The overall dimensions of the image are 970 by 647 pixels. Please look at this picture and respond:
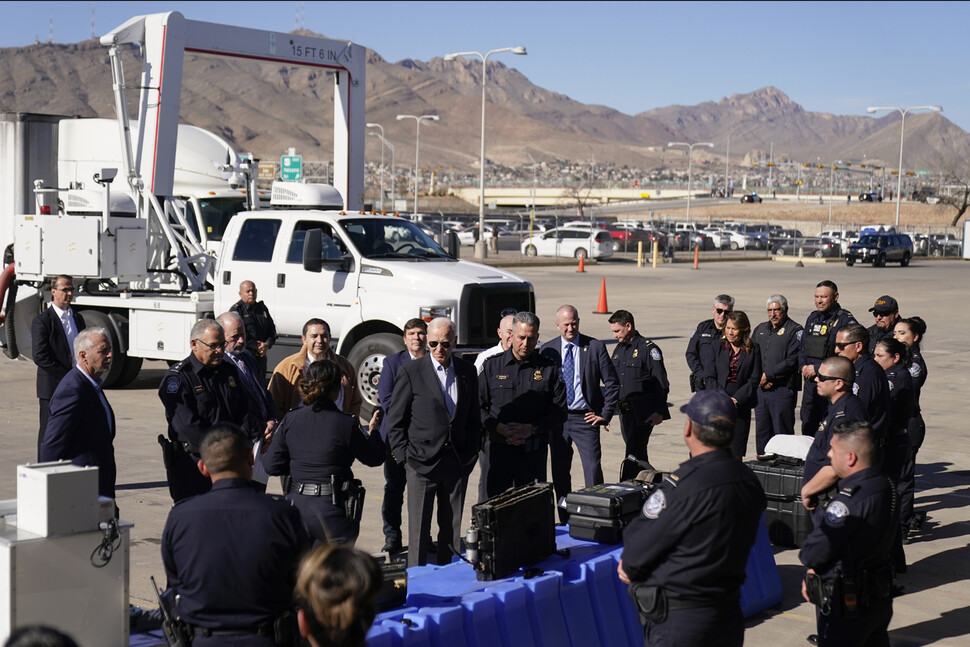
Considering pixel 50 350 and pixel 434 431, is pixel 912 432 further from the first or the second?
pixel 50 350

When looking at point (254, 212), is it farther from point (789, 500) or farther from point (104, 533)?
point (104, 533)

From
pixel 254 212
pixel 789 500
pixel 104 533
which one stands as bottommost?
pixel 789 500

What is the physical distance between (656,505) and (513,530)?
1.40 meters

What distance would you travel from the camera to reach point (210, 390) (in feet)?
24.2

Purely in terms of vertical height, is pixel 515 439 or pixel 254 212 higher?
pixel 254 212

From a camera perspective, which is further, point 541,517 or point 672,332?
point 672,332

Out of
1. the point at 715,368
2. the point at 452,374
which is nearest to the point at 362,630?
the point at 452,374

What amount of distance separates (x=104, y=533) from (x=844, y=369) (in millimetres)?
4527

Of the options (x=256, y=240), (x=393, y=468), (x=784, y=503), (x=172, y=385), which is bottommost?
(x=784, y=503)

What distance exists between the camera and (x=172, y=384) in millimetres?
7316

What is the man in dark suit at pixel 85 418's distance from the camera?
6.58 meters

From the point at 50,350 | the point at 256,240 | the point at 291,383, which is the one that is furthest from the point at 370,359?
the point at 291,383

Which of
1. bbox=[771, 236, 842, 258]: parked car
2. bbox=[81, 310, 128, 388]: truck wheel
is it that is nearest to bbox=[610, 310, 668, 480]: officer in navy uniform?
bbox=[81, 310, 128, 388]: truck wheel

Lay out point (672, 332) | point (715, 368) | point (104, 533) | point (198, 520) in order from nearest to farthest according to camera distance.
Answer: point (198, 520) → point (104, 533) → point (715, 368) → point (672, 332)
